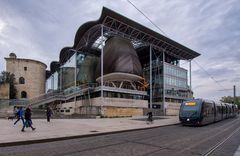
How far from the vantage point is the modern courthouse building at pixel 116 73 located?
163 ft

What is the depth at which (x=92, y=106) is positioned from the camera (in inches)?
1929

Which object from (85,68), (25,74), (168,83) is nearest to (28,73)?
(25,74)

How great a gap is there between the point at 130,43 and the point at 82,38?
13014 millimetres

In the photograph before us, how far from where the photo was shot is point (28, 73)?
7538 cm

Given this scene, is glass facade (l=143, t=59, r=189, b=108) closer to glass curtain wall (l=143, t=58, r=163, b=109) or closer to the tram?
glass curtain wall (l=143, t=58, r=163, b=109)

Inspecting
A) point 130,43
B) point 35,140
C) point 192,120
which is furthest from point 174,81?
point 35,140

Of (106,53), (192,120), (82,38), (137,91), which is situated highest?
(82,38)

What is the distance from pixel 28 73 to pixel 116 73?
36.7 m

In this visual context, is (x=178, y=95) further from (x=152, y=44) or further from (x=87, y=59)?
(x=87, y=59)

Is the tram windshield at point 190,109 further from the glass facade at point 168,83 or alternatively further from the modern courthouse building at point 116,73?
the glass facade at point 168,83

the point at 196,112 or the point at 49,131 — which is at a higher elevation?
the point at 196,112

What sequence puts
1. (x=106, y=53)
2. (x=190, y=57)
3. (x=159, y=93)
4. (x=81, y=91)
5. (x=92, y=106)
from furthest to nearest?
(x=190, y=57) < (x=159, y=93) < (x=106, y=53) < (x=81, y=91) < (x=92, y=106)

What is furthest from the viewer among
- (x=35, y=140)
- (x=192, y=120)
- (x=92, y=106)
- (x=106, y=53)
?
(x=106, y=53)

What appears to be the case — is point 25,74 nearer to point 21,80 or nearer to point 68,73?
point 21,80
